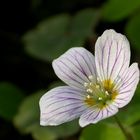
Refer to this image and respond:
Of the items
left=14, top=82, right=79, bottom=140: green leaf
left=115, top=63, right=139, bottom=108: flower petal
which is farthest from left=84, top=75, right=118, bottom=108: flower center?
left=14, top=82, right=79, bottom=140: green leaf

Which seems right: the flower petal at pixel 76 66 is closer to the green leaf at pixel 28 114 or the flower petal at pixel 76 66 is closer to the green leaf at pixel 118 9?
the green leaf at pixel 28 114

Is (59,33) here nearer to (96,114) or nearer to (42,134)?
(42,134)

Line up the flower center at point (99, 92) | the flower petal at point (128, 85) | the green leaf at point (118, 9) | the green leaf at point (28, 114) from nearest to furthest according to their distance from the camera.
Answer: the flower petal at point (128, 85) < the flower center at point (99, 92) < the green leaf at point (28, 114) < the green leaf at point (118, 9)

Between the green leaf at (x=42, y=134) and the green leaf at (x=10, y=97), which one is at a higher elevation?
the green leaf at (x=10, y=97)

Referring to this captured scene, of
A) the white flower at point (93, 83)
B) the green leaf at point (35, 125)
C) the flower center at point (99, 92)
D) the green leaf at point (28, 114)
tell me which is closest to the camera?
the white flower at point (93, 83)

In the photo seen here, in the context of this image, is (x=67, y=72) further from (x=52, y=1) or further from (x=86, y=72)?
(x=52, y=1)

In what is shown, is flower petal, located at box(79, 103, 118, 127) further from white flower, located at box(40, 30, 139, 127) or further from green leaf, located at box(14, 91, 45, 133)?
green leaf, located at box(14, 91, 45, 133)

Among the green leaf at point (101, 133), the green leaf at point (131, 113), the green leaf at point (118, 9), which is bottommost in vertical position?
the green leaf at point (131, 113)

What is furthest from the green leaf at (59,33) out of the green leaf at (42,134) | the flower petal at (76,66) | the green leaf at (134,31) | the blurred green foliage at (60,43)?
the flower petal at (76,66)
